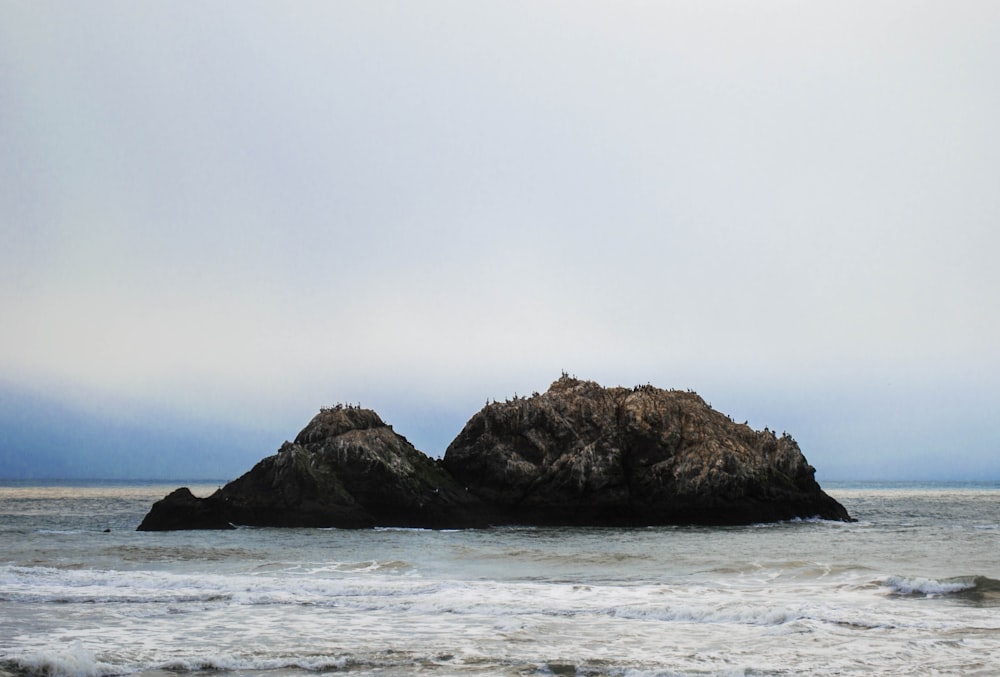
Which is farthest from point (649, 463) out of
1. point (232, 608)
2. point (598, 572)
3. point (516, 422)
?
point (232, 608)

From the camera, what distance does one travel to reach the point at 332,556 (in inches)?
1283

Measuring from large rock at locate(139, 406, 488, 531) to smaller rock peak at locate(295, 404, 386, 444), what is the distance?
3.00ft

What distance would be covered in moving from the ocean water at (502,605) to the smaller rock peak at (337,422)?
1028 centimetres

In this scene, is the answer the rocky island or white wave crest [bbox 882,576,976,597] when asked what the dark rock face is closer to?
the rocky island

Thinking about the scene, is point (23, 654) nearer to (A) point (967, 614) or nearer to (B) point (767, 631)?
(B) point (767, 631)

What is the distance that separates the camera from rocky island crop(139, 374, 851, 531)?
4569 centimetres

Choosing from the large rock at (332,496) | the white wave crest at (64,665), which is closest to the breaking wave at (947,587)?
the white wave crest at (64,665)

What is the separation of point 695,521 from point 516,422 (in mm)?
10746

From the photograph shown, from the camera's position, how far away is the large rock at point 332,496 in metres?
Answer: 45.2

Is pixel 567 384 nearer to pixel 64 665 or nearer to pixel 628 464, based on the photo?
pixel 628 464

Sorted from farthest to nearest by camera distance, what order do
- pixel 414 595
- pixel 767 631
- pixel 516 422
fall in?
pixel 516 422 < pixel 414 595 < pixel 767 631

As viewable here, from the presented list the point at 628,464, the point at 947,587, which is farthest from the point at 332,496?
the point at 947,587

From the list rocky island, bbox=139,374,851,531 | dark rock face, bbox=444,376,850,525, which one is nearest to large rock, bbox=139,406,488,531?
rocky island, bbox=139,374,851,531

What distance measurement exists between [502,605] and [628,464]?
28.2 metres
